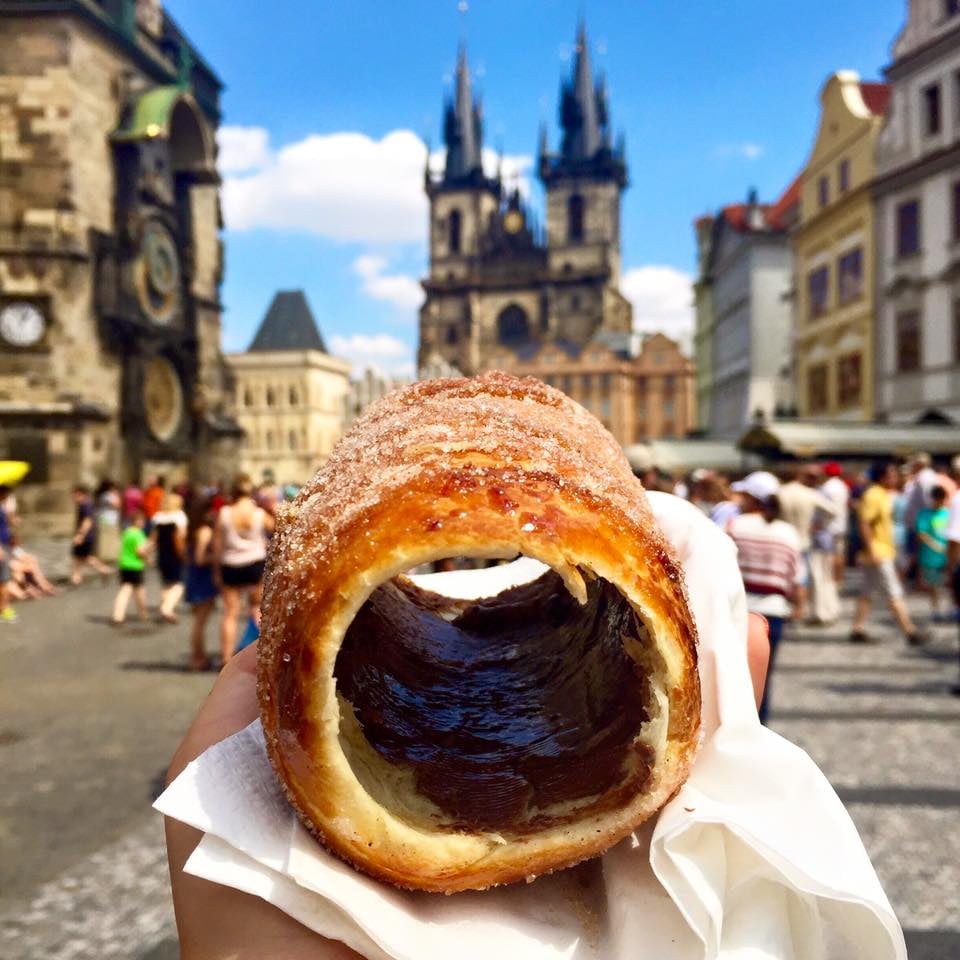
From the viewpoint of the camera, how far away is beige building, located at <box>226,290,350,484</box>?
67.7m

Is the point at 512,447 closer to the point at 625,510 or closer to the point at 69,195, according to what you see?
the point at 625,510

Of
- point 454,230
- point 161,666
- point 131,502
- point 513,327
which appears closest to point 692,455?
point 131,502

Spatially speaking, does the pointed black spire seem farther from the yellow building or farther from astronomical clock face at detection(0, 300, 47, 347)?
astronomical clock face at detection(0, 300, 47, 347)

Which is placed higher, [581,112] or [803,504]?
[581,112]

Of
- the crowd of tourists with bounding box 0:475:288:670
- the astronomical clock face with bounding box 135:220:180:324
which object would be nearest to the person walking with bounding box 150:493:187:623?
the crowd of tourists with bounding box 0:475:288:670

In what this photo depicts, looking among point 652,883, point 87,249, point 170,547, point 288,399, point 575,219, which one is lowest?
point 170,547

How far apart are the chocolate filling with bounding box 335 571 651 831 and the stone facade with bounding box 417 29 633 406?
77053 mm

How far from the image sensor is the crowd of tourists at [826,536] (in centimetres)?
534

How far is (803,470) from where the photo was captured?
9117 mm

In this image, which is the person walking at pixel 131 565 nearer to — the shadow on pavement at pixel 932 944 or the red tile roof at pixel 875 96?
the shadow on pavement at pixel 932 944

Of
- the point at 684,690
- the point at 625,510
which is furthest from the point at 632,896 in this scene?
the point at 625,510

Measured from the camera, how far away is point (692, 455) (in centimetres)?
2367

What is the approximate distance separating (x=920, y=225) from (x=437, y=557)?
24565 mm

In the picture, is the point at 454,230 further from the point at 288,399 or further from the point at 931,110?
the point at 931,110
